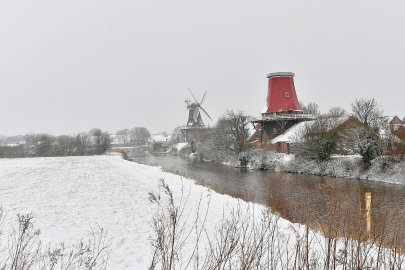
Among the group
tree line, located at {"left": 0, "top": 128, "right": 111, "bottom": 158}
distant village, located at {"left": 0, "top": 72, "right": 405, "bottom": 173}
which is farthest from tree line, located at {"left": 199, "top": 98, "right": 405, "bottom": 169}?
tree line, located at {"left": 0, "top": 128, "right": 111, "bottom": 158}

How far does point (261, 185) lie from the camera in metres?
22.3

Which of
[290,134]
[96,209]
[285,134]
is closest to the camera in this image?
[96,209]

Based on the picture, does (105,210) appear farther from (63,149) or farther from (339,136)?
(63,149)

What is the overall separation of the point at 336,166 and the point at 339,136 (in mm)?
3523

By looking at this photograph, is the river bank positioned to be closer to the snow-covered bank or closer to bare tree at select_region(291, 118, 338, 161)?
the snow-covered bank

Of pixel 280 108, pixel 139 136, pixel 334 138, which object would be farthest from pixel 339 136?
pixel 139 136

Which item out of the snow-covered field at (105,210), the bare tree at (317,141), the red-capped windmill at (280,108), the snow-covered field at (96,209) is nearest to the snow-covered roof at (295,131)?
the bare tree at (317,141)

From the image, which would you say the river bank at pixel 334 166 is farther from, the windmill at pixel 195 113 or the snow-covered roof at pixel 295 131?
the windmill at pixel 195 113

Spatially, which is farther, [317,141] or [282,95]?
[282,95]

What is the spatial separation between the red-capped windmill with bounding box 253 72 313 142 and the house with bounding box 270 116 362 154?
1433 millimetres

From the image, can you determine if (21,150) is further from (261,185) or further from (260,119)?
(261,185)

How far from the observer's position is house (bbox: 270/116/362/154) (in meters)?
29.9

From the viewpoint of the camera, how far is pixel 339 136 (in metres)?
30.7

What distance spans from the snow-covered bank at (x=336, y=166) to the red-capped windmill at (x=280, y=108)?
5.23m
